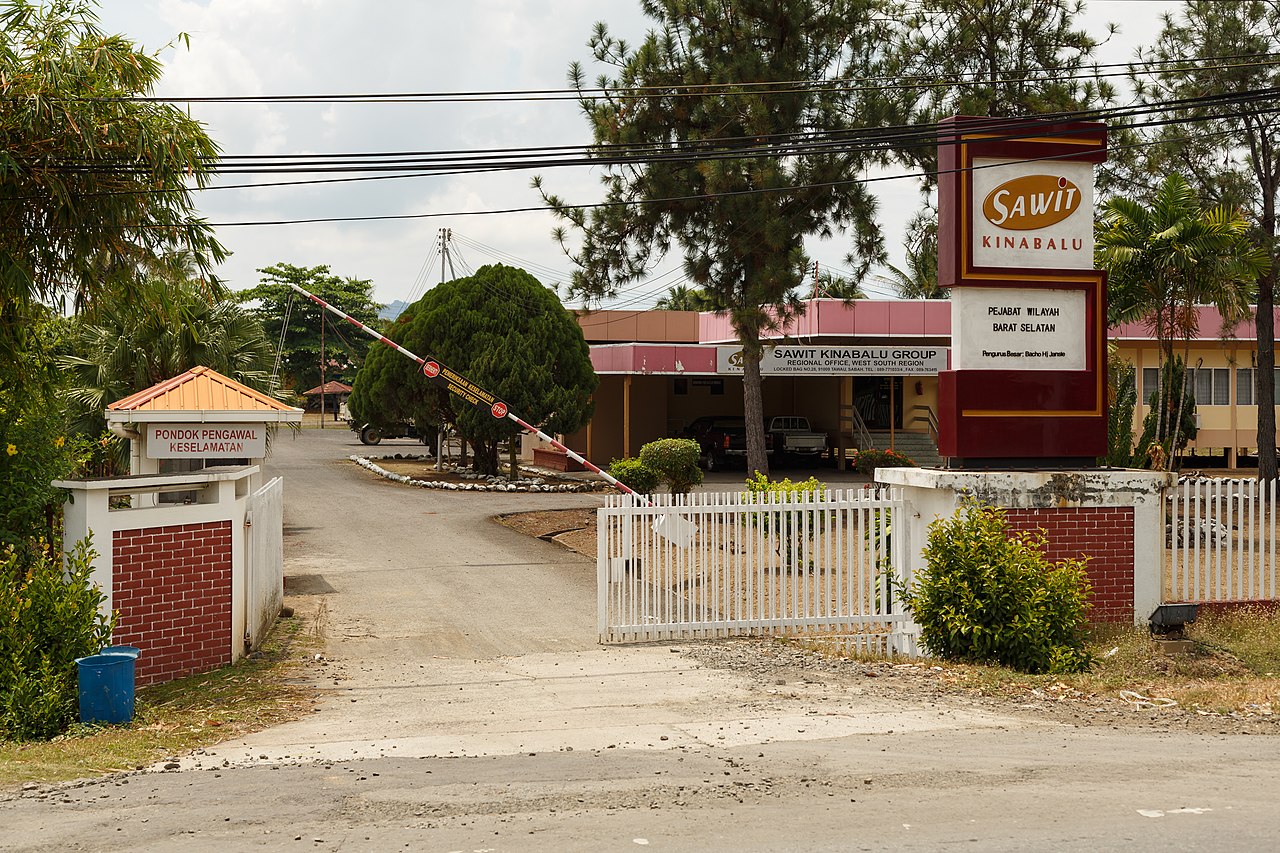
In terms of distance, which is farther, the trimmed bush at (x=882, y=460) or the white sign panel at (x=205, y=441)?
the trimmed bush at (x=882, y=460)

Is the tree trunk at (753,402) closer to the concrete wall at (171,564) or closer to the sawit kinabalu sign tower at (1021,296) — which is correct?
the sawit kinabalu sign tower at (1021,296)

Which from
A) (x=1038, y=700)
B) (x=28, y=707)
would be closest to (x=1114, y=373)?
(x=1038, y=700)

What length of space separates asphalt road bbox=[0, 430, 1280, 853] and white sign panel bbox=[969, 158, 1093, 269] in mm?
5180

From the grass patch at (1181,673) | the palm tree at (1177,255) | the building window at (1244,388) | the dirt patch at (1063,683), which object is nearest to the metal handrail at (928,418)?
the building window at (1244,388)

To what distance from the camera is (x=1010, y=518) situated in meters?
12.4

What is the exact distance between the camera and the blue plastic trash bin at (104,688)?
28.9 ft

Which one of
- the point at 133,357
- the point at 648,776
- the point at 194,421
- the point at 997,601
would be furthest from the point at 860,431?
the point at 648,776

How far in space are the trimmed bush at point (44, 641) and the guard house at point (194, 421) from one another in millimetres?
2602

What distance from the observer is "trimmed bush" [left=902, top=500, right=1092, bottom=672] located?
35.9ft

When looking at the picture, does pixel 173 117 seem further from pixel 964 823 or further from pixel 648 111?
pixel 648 111

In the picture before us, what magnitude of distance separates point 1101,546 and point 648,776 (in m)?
7.12

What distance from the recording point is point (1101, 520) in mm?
12625

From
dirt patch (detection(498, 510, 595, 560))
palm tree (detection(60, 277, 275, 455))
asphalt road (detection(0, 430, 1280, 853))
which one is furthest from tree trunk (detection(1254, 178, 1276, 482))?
palm tree (detection(60, 277, 275, 455))

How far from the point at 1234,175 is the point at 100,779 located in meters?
26.2
